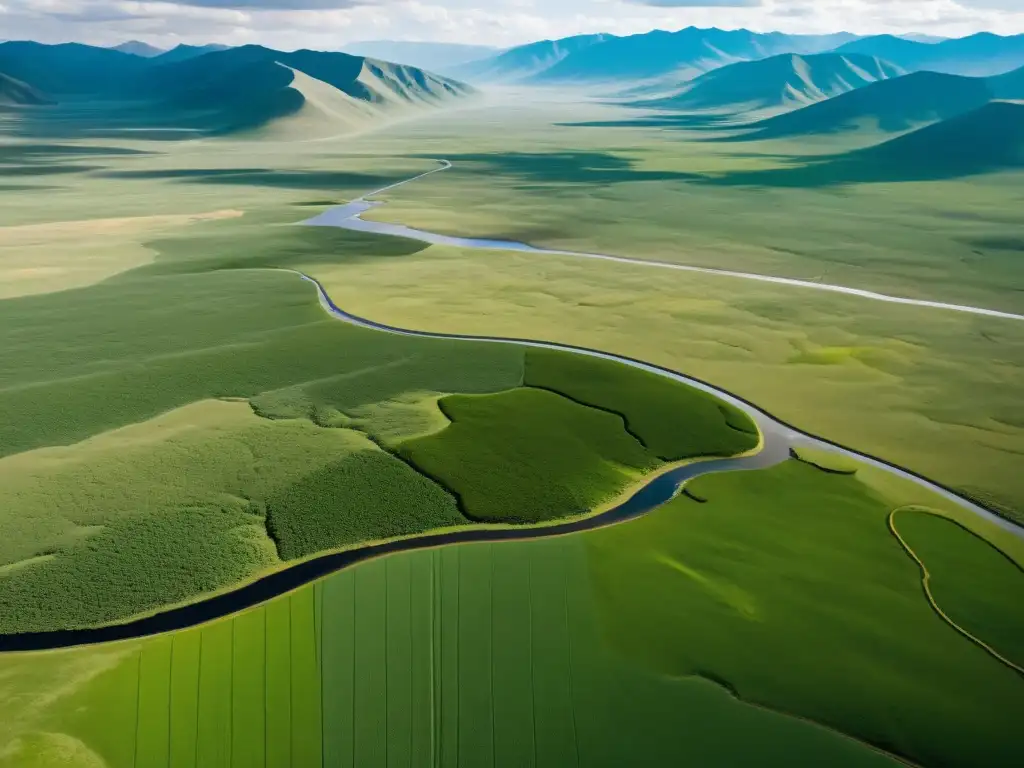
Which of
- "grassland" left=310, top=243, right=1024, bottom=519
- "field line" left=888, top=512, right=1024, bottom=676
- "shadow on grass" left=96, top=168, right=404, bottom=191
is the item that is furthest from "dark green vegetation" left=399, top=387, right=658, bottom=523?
"shadow on grass" left=96, top=168, right=404, bottom=191

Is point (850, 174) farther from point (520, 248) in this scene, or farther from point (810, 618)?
point (810, 618)

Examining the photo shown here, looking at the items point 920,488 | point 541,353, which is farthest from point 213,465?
point 920,488

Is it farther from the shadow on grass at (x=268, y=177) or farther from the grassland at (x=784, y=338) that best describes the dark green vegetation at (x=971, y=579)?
the shadow on grass at (x=268, y=177)

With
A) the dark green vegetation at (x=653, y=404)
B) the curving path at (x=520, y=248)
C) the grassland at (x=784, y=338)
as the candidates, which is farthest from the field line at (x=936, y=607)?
the curving path at (x=520, y=248)

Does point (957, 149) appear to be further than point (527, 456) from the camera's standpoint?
→ Yes

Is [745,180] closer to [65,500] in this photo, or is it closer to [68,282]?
[68,282]

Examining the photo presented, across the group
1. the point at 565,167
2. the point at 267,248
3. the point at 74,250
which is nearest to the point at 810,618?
the point at 267,248
